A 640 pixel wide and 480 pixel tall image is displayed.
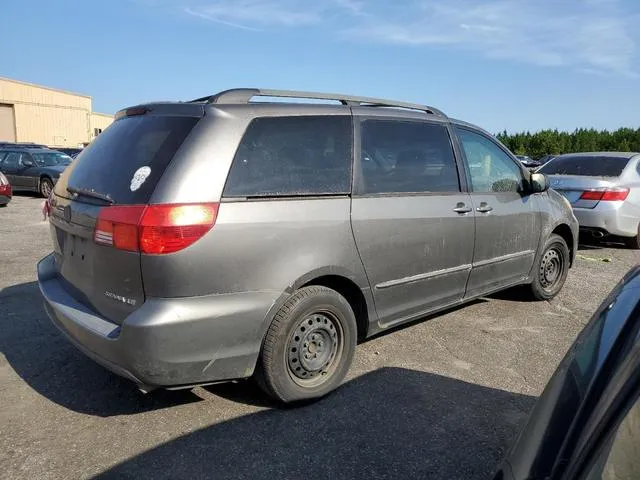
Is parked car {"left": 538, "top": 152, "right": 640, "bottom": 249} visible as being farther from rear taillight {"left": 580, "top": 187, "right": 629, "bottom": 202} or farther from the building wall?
the building wall

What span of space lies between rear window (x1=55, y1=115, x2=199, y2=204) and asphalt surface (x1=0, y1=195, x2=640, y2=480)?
1309 mm

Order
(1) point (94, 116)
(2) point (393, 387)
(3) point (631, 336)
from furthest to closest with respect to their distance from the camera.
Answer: (1) point (94, 116)
(2) point (393, 387)
(3) point (631, 336)

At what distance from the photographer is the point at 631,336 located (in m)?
1.31

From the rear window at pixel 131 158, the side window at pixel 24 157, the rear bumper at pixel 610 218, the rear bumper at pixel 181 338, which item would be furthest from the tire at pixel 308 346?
the side window at pixel 24 157

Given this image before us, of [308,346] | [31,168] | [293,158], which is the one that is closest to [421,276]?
[308,346]

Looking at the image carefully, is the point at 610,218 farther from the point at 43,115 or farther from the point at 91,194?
the point at 43,115

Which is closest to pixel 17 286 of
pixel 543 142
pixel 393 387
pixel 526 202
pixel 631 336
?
pixel 393 387

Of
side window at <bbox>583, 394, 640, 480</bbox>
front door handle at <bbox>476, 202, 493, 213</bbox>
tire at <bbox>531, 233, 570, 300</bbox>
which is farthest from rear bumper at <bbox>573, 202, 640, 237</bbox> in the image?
side window at <bbox>583, 394, 640, 480</bbox>

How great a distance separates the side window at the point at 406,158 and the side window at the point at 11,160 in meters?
15.7

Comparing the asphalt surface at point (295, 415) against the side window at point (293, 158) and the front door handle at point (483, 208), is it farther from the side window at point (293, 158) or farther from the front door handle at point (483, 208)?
Result: the side window at point (293, 158)

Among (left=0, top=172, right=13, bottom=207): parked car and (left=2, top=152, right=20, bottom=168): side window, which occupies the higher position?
(left=2, top=152, right=20, bottom=168): side window

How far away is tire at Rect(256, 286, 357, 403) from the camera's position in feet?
10.1

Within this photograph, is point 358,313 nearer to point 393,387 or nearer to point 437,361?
point 393,387

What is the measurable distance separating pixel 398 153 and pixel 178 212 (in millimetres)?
1812
